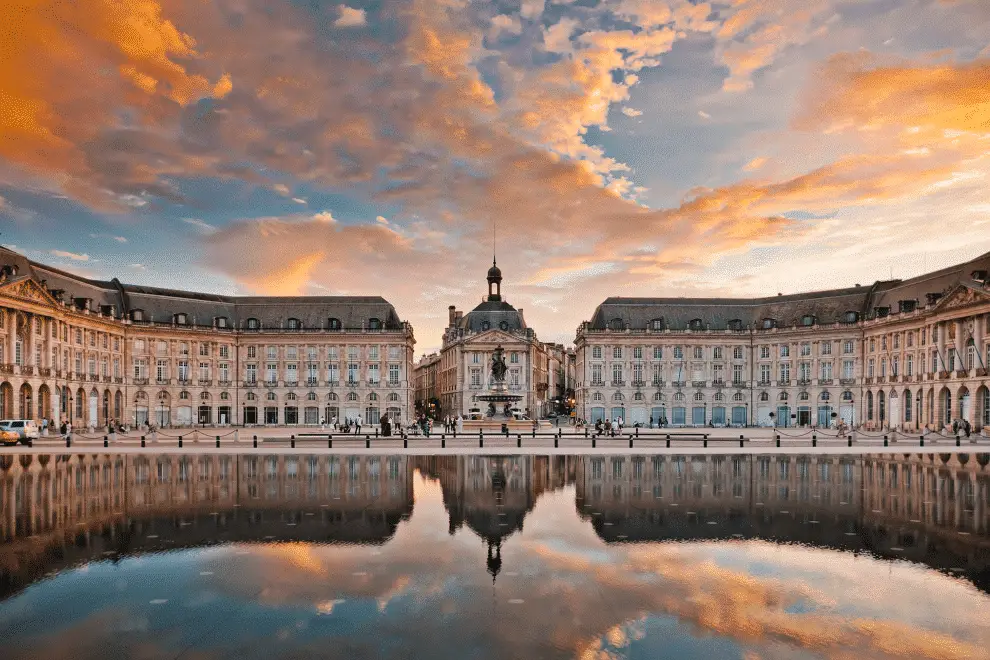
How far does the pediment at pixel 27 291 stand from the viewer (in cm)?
6544

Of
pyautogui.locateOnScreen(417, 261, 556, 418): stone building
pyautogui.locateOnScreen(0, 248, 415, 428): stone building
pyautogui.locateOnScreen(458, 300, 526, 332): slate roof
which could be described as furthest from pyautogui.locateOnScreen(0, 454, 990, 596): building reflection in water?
pyautogui.locateOnScreen(458, 300, 526, 332): slate roof

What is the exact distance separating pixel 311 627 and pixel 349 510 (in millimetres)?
9862

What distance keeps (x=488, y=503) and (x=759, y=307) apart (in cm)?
8981

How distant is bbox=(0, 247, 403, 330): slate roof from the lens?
3514 inches

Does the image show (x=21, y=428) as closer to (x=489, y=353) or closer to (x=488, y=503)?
(x=488, y=503)

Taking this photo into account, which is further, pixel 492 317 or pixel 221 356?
pixel 492 317

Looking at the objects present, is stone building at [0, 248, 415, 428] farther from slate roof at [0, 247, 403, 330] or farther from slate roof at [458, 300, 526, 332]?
slate roof at [458, 300, 526, 332]

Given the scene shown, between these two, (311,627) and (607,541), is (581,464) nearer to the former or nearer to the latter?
(607,541)

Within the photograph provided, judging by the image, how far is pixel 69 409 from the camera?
7569 cm

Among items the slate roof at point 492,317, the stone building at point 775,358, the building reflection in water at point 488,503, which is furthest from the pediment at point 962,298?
the slate roof at point 492,317

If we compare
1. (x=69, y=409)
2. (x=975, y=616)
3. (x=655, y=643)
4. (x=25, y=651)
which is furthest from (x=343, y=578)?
(x=69, y=409)

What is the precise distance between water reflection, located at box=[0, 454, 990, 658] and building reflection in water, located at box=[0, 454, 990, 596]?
0.40ft

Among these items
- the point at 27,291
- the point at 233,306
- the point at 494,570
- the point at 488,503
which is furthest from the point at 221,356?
the point at 494,570

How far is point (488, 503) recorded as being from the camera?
21891 mm
